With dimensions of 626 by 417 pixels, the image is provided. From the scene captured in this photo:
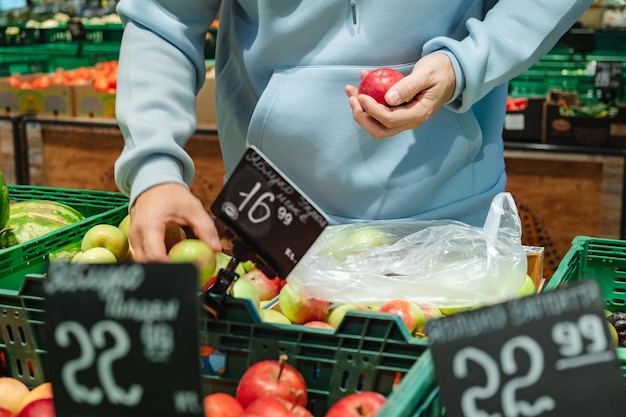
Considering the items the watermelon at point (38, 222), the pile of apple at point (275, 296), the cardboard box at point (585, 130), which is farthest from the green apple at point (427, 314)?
the cardboard box at point (585, 130)

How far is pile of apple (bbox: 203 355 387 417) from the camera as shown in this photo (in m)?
1.06

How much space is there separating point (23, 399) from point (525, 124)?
3010 mm

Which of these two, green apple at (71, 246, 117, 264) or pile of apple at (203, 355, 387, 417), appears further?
green apple at (71, 246, 117, 264)

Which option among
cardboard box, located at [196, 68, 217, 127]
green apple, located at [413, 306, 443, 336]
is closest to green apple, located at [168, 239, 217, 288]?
green apple, located at [413, 306, 443, 336]

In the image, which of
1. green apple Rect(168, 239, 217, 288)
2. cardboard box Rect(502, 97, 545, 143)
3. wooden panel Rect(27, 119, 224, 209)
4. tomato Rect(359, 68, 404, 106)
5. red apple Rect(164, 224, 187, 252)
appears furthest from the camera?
wooden panel Rect(27, 119, 224, 209)

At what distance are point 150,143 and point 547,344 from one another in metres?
0.84

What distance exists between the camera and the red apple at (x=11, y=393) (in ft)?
4.05

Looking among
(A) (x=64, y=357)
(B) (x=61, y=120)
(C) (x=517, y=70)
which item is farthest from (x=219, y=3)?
(B) (x=61, y=120)

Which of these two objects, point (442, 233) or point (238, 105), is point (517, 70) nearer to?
point (442, 233)

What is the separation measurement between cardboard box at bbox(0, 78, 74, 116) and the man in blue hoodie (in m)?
2.82

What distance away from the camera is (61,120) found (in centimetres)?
436

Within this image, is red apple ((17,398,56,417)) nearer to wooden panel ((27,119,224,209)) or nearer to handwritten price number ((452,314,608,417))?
handwritten price number ((452,314,608,417))

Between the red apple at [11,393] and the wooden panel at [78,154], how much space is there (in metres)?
2.85

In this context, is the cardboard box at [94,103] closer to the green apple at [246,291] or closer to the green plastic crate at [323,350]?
the green apple at [246,291]
